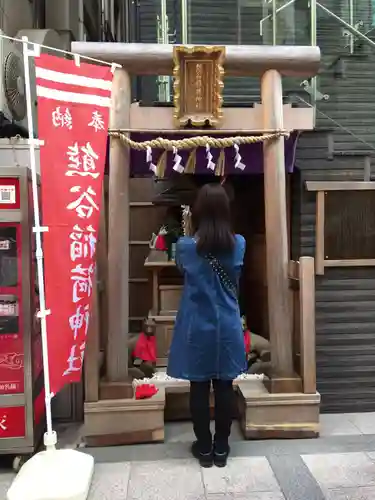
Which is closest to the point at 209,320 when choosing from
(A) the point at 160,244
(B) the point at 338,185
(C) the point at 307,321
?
(C) the point at 307,321

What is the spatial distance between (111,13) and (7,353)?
10.2m

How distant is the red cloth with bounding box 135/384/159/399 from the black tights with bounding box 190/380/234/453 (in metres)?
0.69

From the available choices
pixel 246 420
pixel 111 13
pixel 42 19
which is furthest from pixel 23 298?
pixel 111 13

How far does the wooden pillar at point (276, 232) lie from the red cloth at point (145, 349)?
1.51 m

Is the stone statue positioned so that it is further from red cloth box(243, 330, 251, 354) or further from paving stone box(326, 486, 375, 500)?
paving stone box(326, 486, 375, 500)

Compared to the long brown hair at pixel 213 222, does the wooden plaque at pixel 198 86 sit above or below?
above

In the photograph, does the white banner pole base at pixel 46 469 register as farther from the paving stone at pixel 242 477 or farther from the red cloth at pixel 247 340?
the red cloth at pixel 247 340

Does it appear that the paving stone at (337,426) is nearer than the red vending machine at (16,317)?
No

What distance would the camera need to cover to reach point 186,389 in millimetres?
5027

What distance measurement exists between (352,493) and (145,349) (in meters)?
2.69

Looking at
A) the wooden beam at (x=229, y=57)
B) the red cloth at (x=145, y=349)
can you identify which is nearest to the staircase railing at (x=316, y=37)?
the wooden beam at (x=229, y=57)

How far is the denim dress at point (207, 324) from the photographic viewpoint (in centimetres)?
396

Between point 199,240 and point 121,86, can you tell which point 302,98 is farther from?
point 199,240

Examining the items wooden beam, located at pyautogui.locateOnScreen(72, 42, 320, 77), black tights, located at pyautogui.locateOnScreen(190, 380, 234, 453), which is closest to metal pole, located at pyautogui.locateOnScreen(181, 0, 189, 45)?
wooden beam, located at pyautogui.locateOnScreen(72, 42, 320, 77)
